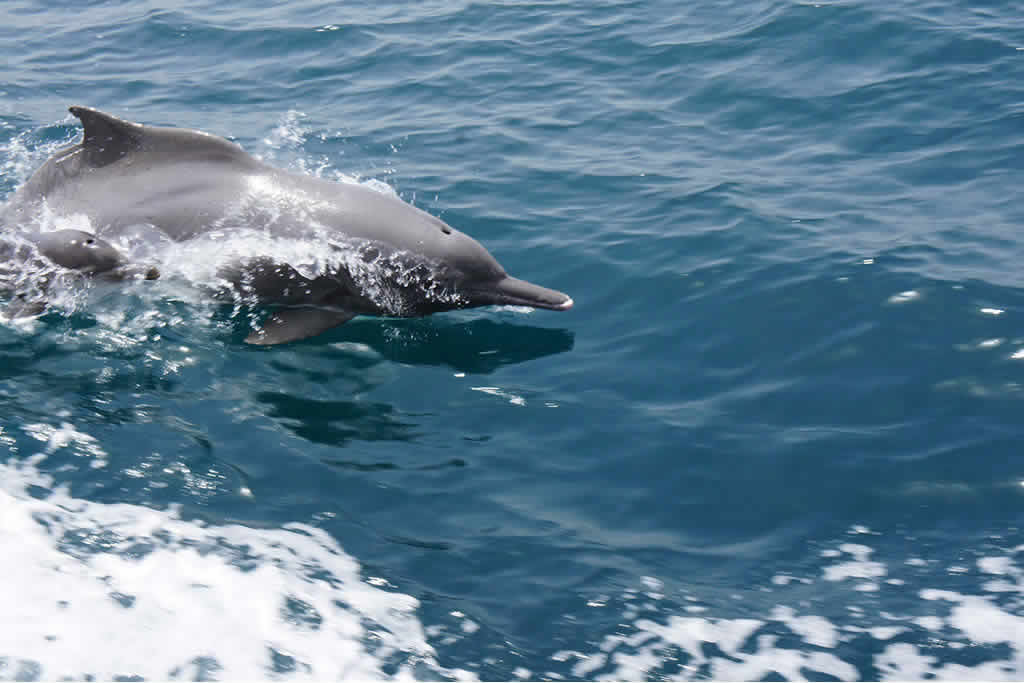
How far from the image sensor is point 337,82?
15.3m

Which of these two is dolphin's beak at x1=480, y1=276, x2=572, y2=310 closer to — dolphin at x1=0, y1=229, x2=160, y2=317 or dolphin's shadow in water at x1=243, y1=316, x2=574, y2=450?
Result: dolphin's shadow in water at x1=243, y1=316, x2=574, y2=450

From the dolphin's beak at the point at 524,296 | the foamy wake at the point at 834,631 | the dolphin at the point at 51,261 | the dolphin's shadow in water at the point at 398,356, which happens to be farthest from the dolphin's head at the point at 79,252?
the foamy wake at the point at 834,631

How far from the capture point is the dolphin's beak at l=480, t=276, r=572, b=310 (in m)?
8.92

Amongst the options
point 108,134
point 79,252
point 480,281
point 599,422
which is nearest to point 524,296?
point 480,281

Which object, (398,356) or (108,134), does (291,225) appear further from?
(108,134)

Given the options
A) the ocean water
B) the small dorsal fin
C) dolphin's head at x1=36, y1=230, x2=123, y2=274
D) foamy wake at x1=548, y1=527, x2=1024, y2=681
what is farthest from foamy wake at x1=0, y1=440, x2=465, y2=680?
the small dorsal fin

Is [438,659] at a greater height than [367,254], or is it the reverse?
[367,254]

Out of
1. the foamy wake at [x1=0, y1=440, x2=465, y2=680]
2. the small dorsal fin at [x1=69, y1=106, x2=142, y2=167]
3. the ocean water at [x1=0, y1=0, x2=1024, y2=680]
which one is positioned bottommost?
the foamy wake at [x1=0, y1=440, x2=465, y2=680]

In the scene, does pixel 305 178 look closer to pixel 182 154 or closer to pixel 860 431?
→ pixel 182 154

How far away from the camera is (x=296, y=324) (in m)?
8.73

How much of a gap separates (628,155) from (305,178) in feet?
14.2

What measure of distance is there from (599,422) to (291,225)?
314 centimetres

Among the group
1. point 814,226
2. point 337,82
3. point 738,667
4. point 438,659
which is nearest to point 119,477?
point 438,659

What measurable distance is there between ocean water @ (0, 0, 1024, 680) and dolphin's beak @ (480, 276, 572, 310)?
0.92ft
